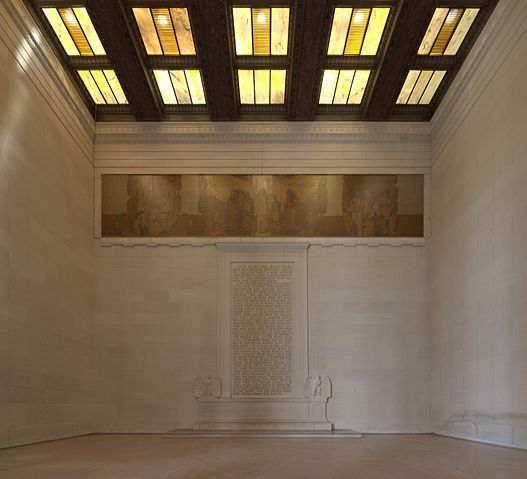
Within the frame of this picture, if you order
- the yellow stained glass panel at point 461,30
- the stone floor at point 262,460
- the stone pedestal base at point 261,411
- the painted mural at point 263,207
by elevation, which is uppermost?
the yellow stained glass panel at point 461,30

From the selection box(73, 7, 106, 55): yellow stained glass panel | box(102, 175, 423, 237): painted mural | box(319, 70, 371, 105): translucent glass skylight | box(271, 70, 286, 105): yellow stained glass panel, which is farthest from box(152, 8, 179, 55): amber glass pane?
box(102, 175, 423, 237): painted mural

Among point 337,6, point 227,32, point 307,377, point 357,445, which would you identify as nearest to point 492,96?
point 337,6

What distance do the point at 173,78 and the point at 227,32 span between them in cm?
262

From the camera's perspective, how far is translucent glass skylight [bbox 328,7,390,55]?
45.9ft

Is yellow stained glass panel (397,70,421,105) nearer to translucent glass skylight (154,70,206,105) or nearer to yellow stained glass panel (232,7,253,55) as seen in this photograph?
yellow stained glass panel (232,7,253,55)

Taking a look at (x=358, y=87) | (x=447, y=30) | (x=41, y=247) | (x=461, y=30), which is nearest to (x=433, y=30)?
(x=447, y=30)

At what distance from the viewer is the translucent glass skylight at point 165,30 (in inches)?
549

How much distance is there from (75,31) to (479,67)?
313 inches

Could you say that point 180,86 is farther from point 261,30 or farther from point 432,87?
point 432,87

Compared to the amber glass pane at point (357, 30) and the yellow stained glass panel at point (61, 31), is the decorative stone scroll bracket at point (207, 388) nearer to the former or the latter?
the yellow stained glass panel at point (61, 31)

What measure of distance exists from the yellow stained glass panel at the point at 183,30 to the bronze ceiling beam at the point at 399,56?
3.95 meters

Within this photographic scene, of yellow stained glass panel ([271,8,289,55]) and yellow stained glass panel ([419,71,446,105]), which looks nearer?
yellow stained glass panel ([271,8,289,55])

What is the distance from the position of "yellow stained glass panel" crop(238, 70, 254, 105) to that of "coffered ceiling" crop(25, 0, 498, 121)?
0.08ft

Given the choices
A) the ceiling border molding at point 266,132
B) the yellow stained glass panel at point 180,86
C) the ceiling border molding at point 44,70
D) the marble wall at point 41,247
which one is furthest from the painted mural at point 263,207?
the yellow stained glass panel at point 180,86
